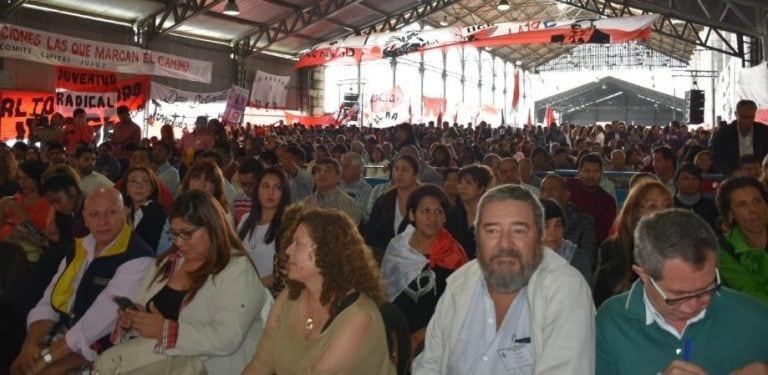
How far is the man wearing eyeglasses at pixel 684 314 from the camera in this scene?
197 centimetres

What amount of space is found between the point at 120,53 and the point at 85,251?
13027 mm

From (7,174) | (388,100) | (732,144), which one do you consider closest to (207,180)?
(7,174)

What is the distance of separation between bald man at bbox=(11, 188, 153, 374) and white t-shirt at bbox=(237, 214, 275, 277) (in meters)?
1.00

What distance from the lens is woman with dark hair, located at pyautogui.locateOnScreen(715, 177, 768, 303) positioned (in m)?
3.06

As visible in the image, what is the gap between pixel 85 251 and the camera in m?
3.77

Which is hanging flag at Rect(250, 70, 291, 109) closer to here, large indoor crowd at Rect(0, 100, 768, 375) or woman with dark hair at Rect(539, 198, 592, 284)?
large indoor crowd at Rect(0, 100, 768, 375)

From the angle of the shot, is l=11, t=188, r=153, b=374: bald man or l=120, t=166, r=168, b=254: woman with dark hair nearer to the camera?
l=11, t=188, r=153, b=374: bald man

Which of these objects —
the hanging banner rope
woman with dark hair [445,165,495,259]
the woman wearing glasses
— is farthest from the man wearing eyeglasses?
the hanging banner rope

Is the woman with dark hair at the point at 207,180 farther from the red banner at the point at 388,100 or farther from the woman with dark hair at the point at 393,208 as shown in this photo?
the red banner at the point at 388,100

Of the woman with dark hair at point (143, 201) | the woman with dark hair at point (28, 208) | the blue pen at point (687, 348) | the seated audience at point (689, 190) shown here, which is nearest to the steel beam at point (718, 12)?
the seated audience at point (689, 190)

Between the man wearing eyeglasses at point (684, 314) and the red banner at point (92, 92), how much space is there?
14169mm

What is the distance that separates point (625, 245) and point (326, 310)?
152 centimetres

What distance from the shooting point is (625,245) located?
3.44 metres

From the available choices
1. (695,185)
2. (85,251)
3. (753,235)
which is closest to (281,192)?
(85,251)
